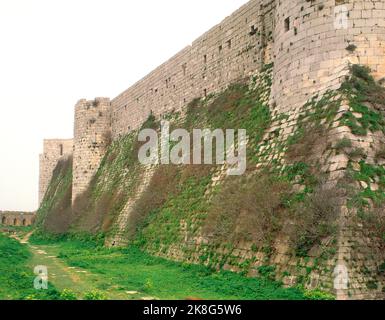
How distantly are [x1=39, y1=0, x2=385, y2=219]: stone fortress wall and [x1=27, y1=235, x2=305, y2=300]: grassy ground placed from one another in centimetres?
483

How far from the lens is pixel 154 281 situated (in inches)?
457

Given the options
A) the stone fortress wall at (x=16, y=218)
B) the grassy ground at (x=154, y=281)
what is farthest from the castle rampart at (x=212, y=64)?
the stone fortress wall at (x=16, y=218)

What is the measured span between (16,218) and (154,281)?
42662 mm

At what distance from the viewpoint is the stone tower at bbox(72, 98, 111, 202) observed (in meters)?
31.8

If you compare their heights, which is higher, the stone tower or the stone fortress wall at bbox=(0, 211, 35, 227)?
the stone tower

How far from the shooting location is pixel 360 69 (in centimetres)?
1095

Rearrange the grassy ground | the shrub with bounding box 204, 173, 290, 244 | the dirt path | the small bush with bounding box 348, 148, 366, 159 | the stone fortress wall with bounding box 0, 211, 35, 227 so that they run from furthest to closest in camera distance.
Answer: the stone fortress wall with bounding box 0, 211, 35, 227
the shrub with bounding box 204, 173, 290, 244
the dirt path
the small bush with bounding box 348, 148, 366, 159
the grassy ground

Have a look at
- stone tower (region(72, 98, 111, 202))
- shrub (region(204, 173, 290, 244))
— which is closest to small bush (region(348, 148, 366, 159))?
shrub (region(204, 173, 290, 244))

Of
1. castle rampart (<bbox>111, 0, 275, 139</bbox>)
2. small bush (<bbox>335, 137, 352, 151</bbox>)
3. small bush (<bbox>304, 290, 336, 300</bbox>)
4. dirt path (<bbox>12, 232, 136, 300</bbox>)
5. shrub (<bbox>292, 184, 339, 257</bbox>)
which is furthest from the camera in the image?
castle rampart (<bbox>111, 0, 275, 139</bbox>)

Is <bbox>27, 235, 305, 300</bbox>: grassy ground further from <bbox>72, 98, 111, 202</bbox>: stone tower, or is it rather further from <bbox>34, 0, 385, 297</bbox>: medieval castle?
<bbox>72, 98, 111, 202</bbox>: stone tower

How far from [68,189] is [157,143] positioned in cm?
1317

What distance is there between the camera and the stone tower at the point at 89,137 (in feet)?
104

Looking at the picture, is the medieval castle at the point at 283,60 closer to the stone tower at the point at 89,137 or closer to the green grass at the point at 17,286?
the stone tower at the point at 89,137
